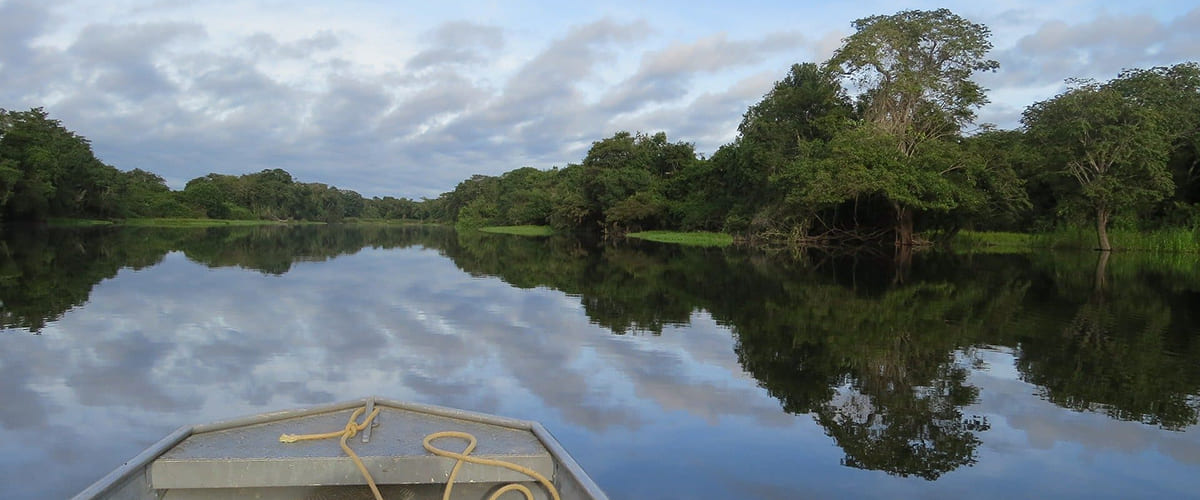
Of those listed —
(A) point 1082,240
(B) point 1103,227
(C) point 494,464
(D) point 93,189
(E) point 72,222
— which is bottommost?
(C) point 494,464

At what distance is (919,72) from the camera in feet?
102

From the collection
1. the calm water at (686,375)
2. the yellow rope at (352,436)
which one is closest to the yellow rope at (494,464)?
the yellow rope at (352,436)

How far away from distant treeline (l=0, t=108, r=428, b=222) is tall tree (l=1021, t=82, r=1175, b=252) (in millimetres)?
54967

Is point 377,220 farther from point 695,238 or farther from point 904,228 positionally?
point 904,228

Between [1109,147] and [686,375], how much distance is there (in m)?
29.3

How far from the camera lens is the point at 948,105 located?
3122 cm

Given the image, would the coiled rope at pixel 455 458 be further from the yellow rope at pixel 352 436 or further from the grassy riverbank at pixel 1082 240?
the grassy riverbank at pixel 1082 240

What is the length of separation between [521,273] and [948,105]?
22.1 metres

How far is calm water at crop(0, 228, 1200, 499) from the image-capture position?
4719 millimetres

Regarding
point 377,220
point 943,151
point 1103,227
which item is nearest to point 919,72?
point 943,151

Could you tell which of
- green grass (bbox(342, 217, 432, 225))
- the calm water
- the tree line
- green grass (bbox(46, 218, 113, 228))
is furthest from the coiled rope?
green grass (bbox(342, 217, 432, 225))

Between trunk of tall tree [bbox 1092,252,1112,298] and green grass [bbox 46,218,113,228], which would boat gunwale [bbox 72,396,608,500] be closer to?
trunk of tall tree [bbox 1092,252,1112,298]

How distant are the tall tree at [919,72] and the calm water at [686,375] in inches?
636

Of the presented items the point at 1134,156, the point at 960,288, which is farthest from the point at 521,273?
the point at 1134,156
